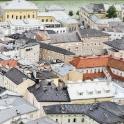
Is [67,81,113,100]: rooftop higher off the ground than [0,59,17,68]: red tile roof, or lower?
lower

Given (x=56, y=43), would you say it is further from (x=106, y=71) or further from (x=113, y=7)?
(x=113, y=7)

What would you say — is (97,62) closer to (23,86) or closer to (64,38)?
(64,38)

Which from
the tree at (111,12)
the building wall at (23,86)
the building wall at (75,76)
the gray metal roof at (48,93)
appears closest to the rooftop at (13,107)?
the gray metal roof at (48,93)

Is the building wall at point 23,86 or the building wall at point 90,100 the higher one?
the building wall at point 23,86

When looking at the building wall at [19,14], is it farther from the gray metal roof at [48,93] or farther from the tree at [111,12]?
the gray metal roof at [48,93]

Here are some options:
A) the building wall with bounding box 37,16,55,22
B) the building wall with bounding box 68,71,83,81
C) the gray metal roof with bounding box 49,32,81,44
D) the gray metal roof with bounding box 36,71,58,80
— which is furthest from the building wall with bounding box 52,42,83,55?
the gray metal roof with bounding box 36,71,58,80

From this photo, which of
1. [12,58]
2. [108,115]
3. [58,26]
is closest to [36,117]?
[108,115]

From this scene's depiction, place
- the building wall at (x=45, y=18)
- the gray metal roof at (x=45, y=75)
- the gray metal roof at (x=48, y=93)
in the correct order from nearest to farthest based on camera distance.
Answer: the gray metal roof at (x=48, y=93) < the gray metal roof at (x=45, y=75) < the building wall at (x=45, y=18)

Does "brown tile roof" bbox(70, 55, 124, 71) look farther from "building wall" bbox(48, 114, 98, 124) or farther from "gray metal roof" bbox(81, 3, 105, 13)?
"gray metal roof" bbox(81, 3, 105, 13)
